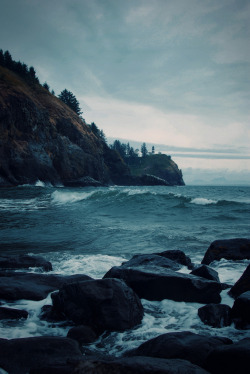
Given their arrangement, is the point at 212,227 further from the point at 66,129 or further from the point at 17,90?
the point at 66,129

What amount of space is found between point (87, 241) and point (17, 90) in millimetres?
49336

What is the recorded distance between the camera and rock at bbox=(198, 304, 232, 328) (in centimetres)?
397

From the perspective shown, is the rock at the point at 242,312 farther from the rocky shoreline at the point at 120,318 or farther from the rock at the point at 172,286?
the rock at the point at 172,286

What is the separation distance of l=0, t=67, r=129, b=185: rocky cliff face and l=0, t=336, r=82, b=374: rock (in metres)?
40.9

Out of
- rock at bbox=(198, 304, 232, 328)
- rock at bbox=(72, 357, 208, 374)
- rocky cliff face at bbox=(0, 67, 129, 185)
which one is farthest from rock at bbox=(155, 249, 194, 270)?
rocky cliff face at bbox=(0, 67, 129, 185)

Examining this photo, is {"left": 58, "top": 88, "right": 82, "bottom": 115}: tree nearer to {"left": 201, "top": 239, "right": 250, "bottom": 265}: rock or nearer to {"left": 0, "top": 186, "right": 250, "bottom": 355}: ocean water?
{"left": 0, "top": 186, "right": 250, "bottom": 355}: ocean water

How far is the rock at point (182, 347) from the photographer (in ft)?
9.29

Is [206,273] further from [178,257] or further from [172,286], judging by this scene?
[178,257]

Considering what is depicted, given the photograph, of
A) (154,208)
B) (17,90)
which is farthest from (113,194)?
(17,90)

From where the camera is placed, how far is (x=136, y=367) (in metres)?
2.22

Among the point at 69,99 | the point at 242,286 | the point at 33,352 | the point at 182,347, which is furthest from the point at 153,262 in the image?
the point at 69,99

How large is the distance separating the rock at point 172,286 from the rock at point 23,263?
2536mm

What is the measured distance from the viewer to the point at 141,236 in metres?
11.2

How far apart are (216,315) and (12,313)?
126 inches
